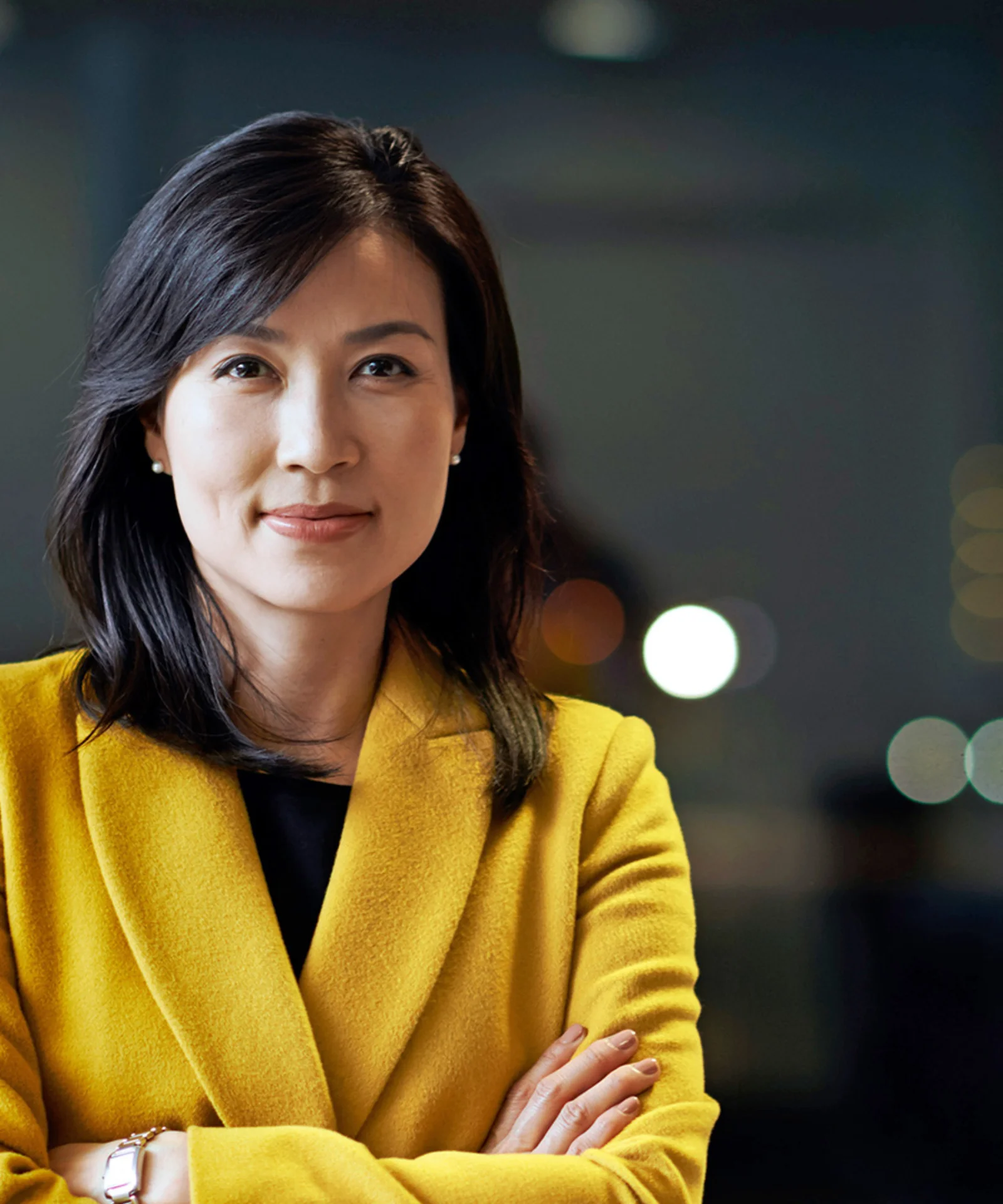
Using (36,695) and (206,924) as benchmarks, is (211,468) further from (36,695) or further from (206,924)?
(206,924)

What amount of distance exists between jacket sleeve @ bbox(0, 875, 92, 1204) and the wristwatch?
2cm

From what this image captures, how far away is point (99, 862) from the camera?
1.16 metres

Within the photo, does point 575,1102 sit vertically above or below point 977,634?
below

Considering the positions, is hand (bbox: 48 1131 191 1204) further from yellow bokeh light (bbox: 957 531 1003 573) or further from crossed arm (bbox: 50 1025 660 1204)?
yellow bokeh light (bbox: 957 531 1003 573)

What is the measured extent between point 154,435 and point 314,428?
0.21 meters

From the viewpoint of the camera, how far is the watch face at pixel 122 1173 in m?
1.04

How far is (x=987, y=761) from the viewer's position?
172cm

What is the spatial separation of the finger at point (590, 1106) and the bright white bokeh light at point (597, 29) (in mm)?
1240

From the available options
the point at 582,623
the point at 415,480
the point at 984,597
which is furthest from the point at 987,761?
the point at 415,480

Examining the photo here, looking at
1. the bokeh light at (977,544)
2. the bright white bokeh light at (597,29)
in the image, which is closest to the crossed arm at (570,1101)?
the bokeh light at (977,544)

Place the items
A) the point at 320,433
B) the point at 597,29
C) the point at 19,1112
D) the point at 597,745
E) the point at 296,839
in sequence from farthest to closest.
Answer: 1. the point at 597,29
2. the point at 597,745
3. the point at 296,839
4. the point at 320,433
5. the point at 19,1112

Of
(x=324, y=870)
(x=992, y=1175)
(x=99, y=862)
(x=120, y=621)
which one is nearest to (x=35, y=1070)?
(x=99, y=862)

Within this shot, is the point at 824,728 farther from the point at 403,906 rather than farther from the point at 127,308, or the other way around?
the point at 127,308

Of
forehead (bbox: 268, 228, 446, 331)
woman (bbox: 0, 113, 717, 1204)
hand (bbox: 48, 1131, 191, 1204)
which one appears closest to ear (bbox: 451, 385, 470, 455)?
woman (bbox: 0, 113, 717, 1204)
